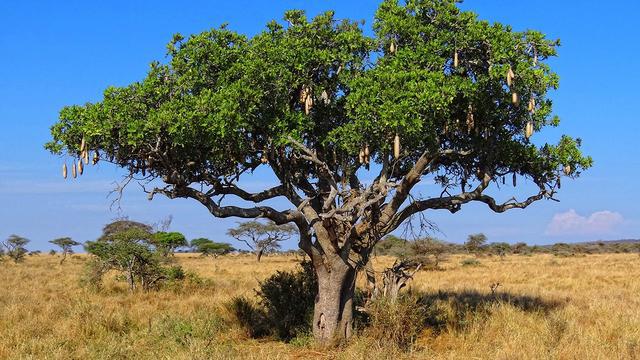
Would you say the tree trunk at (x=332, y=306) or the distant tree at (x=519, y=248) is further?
the distant tree at (x=519, y=248)

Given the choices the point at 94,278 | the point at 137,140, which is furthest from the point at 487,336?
the point at 94,278

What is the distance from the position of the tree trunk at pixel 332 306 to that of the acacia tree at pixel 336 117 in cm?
3

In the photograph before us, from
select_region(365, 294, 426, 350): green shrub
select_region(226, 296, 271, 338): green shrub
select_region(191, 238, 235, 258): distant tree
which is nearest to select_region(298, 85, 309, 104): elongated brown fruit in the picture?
select_region(365, 294, 426, 350): green shrub

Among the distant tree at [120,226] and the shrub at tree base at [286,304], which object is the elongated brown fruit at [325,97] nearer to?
the shrub at tree base at [286,304]

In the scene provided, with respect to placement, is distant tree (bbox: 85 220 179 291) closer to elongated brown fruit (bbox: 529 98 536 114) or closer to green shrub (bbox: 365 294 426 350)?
green shrub (bbox: 365 294 426 350)

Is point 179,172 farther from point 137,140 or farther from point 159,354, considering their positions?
point 159,354

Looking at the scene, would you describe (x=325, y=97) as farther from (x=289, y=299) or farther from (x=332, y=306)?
(x=289, y=299)

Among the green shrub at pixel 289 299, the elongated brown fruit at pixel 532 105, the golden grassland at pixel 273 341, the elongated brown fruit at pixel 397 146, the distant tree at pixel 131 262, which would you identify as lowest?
the golden grassland at pixel 273 341

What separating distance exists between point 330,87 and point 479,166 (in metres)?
3.64

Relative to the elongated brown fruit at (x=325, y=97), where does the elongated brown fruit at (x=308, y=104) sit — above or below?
below

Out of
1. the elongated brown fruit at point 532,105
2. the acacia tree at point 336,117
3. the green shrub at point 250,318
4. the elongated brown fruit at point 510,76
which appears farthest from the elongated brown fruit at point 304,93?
the green shrub at point 250,318

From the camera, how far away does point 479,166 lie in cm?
1287

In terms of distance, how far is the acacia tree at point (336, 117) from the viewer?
33.8 feet

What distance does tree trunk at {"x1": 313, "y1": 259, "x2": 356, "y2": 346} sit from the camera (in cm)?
1209
